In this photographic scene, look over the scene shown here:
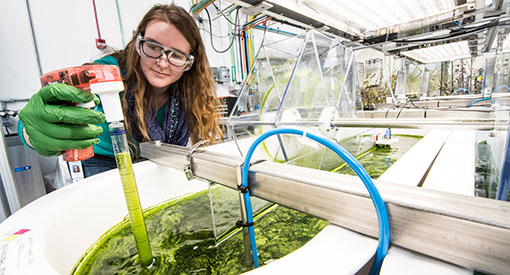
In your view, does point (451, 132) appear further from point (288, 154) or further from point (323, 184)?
point (323, 184)

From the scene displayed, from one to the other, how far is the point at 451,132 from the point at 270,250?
1.26 m

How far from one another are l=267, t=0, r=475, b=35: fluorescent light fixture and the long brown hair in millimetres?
631

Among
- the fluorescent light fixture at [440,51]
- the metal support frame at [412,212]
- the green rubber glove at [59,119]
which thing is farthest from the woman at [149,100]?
the fluorescent light fixture at [440,51]

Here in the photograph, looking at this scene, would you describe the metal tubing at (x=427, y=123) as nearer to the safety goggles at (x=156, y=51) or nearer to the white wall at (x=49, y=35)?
the safety goggles at (x=156, y=51)

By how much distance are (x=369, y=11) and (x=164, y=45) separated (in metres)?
1.66

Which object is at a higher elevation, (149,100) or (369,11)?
(369,11)

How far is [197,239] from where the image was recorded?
2.60ft

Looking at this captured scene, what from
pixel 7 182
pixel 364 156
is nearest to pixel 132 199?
pixel 7 182

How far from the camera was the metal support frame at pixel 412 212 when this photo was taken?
0.96ft

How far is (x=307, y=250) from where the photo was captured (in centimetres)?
36

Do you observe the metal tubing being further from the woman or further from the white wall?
the white wall

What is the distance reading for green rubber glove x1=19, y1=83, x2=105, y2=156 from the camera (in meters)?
0.52

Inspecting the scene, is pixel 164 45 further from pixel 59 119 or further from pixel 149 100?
pixel 59 119

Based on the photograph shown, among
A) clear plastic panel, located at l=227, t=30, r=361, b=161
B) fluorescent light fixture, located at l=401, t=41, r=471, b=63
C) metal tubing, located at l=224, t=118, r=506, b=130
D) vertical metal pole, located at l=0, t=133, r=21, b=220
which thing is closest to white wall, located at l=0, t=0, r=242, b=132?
vertical metal pole, located at l=0, t=133, r=21, b=220
